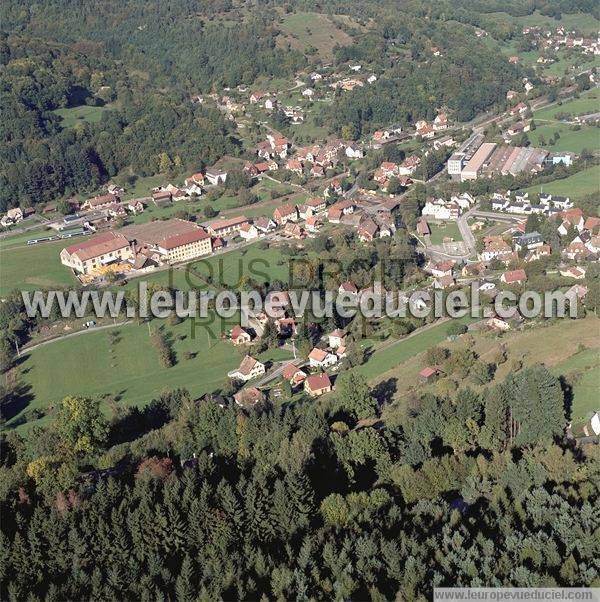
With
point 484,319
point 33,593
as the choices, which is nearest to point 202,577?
point 33,593

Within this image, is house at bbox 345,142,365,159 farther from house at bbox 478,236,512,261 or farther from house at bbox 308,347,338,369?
house at bbox 308,347,338,369

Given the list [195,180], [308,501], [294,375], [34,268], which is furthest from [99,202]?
[308,501]

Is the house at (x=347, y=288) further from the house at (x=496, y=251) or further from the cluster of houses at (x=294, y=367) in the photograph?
the house at (x=496, y=251)

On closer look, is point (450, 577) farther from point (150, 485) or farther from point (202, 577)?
point (150, 485)

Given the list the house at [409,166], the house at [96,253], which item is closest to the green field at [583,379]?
the house at [96,253]

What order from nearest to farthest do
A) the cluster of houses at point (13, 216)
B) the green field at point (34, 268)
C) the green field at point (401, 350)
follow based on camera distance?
the green field at point (401, 350) → the green field at point (34, 268) → the cluster of houses at point (13, 216)

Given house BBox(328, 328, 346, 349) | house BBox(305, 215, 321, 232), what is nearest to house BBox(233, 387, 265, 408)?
house BBox(328, 328, 346, 349)

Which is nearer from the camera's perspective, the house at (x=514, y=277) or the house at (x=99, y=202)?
the house at (x=514, y=277)
